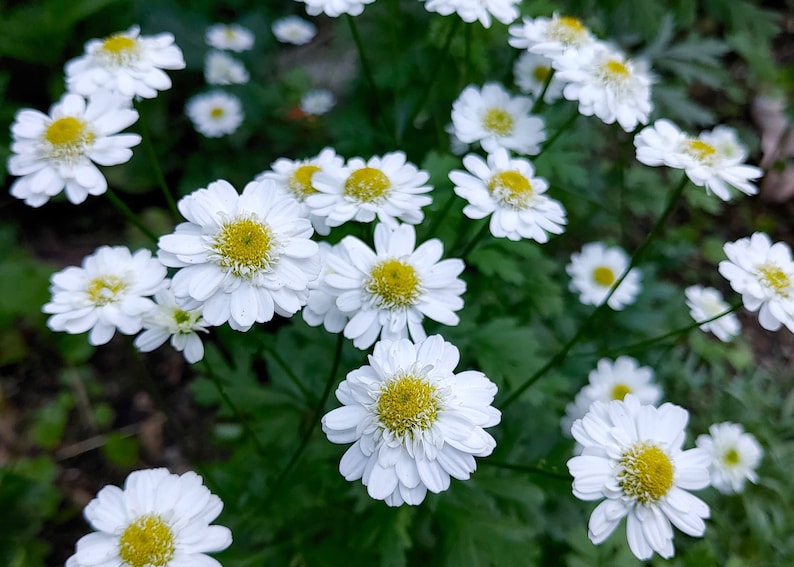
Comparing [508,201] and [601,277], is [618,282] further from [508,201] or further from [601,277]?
[601,277]

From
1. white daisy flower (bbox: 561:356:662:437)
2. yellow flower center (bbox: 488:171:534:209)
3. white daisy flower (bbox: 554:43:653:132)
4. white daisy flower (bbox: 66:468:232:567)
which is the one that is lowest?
white daisy flower (bbox: 561:356:662:437)

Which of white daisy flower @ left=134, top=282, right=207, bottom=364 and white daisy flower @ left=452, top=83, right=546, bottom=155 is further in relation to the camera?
white daisy flower @ left=452, top=83, right=546, bottom=155

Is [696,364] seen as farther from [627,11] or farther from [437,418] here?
[437,418]

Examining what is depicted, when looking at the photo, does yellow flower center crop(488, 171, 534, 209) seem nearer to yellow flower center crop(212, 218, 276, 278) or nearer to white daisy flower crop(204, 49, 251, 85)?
yellow flower center crop(212, 218, 276, 278)

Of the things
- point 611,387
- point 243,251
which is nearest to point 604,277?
point 611,387

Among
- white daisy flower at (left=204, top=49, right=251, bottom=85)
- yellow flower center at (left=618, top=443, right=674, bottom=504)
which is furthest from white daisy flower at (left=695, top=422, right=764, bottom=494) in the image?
white daisy flower at (left=204, top=49, right=251, bottom=85)
